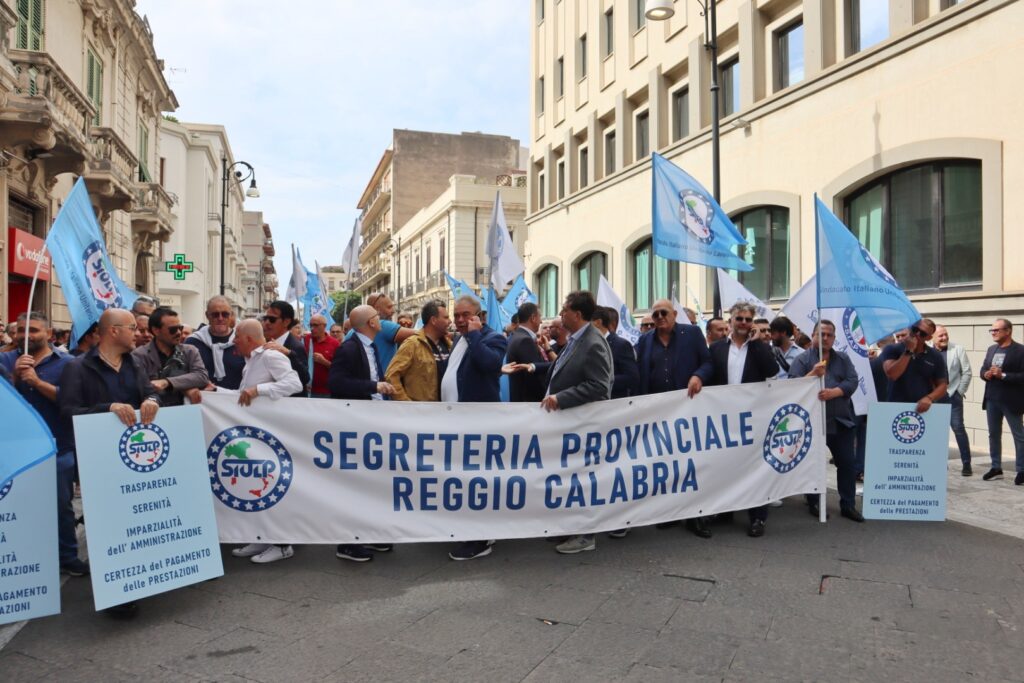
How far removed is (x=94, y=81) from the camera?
61.6 ft

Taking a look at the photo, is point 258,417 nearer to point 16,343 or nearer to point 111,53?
point 16,343

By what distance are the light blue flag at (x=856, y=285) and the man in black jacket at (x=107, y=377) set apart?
5296mm

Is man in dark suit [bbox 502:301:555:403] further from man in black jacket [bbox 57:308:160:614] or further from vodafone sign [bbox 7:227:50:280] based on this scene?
vodafone sign [bbox 7:227:50:280]

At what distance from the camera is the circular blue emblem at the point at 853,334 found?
8.06m

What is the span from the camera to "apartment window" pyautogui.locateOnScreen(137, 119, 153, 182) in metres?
23.7

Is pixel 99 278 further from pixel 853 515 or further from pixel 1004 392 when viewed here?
pixel 1004 392

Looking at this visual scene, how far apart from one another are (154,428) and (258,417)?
811 millimetres

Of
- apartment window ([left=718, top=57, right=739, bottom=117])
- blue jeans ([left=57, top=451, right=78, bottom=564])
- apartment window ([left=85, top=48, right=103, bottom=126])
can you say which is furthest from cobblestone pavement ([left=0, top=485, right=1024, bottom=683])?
apartment window ([left=85, top=48, right=103, bottom=126])

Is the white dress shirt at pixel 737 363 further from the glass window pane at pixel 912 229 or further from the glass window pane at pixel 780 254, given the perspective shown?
the glass window pane at pixel 780 254

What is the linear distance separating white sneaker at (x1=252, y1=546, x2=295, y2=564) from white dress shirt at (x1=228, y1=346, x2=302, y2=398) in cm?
113

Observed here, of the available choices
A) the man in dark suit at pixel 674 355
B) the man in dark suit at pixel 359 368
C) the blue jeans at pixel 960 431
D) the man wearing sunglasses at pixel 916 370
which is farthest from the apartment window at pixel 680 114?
the man in dark suit at pixel 359 368

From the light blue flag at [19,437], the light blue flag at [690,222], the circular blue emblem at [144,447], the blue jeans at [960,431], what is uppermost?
the light blue flag at [690,222]

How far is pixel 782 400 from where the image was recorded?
251 inches

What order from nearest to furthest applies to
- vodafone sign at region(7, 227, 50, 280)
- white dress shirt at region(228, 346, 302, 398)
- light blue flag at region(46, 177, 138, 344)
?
1. white dress shirt at region(228, 346, 302, 398)
2. light blue flag at region(46, 177, 138, 344)
3. vodafone sign at region(7, 227, 50, 280)
